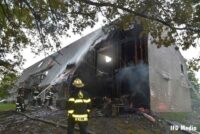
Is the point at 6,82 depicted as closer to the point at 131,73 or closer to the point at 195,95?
the point at 131,73

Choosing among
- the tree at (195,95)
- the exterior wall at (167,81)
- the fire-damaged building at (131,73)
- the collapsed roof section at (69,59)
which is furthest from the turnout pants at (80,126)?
the tree at (195,95)

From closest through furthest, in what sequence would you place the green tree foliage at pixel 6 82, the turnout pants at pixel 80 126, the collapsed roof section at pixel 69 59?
the turnout pants at pixel 80 126, the green tree foliage at pixel 6 82, the collapsed roof section at pixel 69 59

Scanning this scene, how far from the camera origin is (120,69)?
2022cm

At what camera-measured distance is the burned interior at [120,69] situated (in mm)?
18259

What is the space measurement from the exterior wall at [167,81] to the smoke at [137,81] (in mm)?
395

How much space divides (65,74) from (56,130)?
1048 centimetres

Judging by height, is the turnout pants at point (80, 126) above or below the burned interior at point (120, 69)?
below

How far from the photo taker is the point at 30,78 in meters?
31.0

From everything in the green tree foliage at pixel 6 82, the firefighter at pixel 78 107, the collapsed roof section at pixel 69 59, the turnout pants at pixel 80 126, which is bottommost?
the turnout pants at pixel 80 126

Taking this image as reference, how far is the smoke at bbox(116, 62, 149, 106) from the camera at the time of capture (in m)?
17.8

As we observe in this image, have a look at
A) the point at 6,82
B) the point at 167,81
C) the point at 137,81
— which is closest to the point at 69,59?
the point at 137,81

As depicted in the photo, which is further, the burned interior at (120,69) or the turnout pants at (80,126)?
the burned interior at (120,69)

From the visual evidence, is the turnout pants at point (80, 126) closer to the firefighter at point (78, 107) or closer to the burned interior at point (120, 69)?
the firefighter at point (78, 107)

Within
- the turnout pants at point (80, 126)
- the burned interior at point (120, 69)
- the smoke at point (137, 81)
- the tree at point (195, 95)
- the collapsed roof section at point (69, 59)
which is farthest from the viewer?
the tree at point (195, 95)
